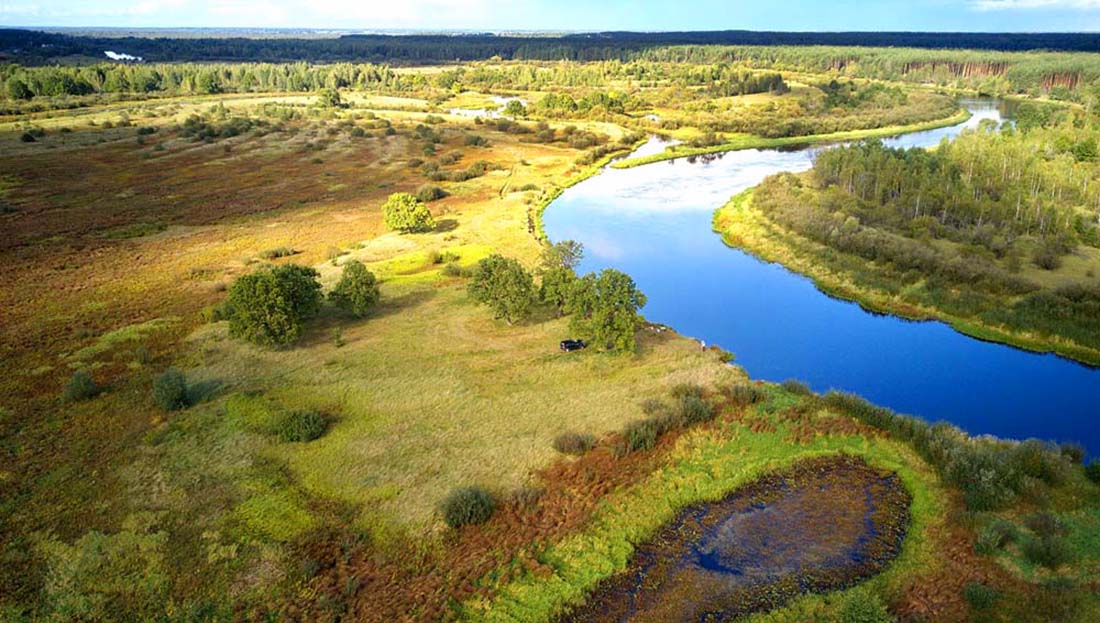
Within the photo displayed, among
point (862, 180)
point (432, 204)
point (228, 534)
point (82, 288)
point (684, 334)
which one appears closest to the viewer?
point (228, 534)

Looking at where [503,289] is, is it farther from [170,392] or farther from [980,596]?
[980,596]

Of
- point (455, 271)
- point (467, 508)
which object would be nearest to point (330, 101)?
point (455, 271)

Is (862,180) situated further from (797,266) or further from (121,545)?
(121,545)

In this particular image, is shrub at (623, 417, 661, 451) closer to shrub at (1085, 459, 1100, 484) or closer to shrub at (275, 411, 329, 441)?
shrub at (275, 411, 329, 441)

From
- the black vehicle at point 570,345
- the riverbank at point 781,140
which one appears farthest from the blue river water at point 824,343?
the riverbank at point 781,140

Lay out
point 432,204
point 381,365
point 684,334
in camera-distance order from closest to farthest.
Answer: point 381,365 < point 684,334 < point 432,204

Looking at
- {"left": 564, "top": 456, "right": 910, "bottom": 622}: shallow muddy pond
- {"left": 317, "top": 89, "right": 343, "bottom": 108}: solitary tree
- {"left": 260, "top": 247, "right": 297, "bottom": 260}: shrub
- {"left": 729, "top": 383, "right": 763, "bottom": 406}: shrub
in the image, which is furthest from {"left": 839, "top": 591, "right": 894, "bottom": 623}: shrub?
{"left": 317, "top": 89, "right": 343, "bottom": 108}: solitary tree

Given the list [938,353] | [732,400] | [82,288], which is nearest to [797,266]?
[938,353]
